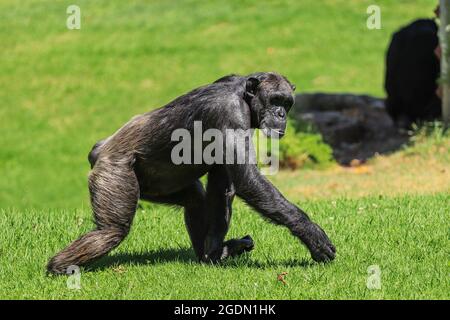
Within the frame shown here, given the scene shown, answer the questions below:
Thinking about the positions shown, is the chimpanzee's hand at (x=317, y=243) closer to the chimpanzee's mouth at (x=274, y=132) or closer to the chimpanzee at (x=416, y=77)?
the chimpanzee's mouth at (x=274, y=132)

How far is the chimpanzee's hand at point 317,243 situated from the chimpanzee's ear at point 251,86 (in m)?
1.06

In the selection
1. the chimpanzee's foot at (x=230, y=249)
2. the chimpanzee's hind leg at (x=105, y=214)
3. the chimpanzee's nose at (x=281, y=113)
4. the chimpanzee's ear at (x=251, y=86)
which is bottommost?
the chimpanzee's foot at (x=230, y=249)

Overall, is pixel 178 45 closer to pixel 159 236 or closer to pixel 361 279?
pixel 159 236

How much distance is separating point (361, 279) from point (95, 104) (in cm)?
1508

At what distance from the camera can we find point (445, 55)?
13.8 meters

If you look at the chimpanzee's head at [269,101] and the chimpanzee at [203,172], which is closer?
the chimpanzee at [203,172]

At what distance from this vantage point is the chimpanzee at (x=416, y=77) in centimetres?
1535

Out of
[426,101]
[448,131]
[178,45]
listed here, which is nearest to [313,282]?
[448,131]

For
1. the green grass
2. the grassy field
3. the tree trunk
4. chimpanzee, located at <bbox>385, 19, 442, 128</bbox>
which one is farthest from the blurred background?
the green grass

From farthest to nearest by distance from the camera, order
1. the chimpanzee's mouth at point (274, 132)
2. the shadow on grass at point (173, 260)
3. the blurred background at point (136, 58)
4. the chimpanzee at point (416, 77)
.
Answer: the blurred background at point (136, 58) < the chimpanzee at point (416, 77) < the shadow on grass at point (173, 260) < the chimpanzee's mouth at point (274, 132)

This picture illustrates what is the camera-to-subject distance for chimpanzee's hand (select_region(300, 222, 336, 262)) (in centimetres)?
632

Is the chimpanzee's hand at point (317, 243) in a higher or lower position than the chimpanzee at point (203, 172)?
lower

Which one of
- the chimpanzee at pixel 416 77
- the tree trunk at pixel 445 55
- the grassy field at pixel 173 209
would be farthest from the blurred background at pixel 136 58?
the tree trunk at pixel 445 55

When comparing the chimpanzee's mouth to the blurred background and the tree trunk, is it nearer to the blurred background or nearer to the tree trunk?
the tree trunk
